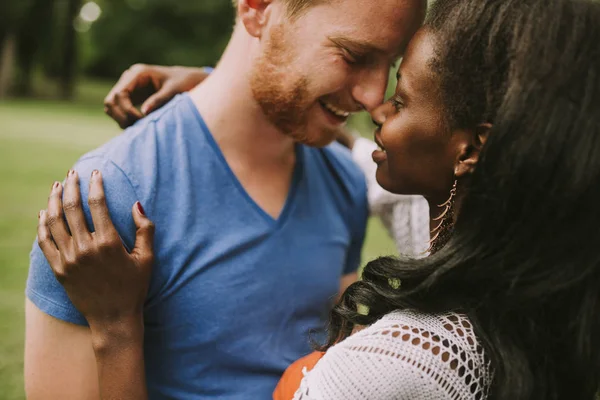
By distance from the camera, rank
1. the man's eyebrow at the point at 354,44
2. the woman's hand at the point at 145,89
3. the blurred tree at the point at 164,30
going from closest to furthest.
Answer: the man's eyebrow at the point at 354,44
the woman's hand at the point at 145,89
the blurred tree at the point at 164,30

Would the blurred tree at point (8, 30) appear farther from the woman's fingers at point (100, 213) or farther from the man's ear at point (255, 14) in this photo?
the woman's fingers at point (100, 213)

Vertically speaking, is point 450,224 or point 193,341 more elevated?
point 450,224

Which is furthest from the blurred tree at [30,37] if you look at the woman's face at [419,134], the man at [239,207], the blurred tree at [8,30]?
the woman's face at [419,134]

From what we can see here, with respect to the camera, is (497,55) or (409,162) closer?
(497,55)

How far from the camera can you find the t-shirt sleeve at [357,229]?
2.67m

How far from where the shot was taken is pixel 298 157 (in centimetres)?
255

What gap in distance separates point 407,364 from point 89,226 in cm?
98

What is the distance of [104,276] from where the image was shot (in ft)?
5.96

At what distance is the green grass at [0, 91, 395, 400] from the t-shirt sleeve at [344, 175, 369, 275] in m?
0.25

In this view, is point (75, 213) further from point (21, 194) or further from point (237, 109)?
point (21, 194)

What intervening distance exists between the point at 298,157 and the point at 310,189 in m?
0.14

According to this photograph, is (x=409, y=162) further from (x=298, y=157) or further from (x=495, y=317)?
(x=298, y=157)

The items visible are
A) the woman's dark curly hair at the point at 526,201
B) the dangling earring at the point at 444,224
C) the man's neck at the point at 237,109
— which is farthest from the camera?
the man's neck at the point at 237,109

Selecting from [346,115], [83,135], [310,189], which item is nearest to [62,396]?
[310,189]
